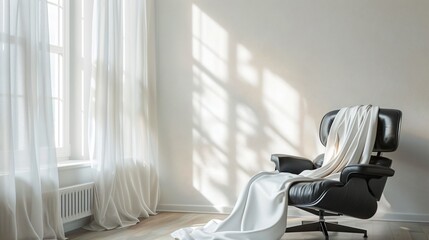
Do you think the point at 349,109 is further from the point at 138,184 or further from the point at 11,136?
the point at 11,136

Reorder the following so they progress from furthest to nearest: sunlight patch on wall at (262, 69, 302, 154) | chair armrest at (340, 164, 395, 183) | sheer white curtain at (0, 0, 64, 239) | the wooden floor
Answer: sunlight patch on wall at (262, 69, 302, 154) < the wooden floor < chair armrest at (340, 164, 395, 183) < sheer white curtain at (0, 0, 64, 239)

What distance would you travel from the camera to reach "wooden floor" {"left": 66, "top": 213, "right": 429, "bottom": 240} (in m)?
4.48

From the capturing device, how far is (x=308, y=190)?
3945 millimetres

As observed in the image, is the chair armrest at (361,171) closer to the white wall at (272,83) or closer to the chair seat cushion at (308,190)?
the chair seat cushion at (308,190)

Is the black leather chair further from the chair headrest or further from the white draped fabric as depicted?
the chair headrest

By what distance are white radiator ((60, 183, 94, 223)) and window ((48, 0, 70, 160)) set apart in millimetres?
427

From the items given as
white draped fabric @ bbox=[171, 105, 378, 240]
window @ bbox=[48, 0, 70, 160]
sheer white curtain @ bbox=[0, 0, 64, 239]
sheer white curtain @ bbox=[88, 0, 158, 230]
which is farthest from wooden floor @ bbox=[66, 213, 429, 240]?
window @ bbox=[48, 0, 70, 160]

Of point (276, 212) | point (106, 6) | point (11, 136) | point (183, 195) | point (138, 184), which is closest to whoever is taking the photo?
point (11, 136)

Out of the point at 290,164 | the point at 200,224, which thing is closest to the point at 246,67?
the point at 290,164

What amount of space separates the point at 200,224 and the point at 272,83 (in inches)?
60.3

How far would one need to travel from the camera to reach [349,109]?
16.0 ft

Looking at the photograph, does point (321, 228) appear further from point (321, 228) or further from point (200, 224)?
point (200, 224)

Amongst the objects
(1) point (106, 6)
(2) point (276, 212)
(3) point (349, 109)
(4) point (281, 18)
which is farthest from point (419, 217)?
(1) point (106, 6)

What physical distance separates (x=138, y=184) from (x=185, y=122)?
0.87m
